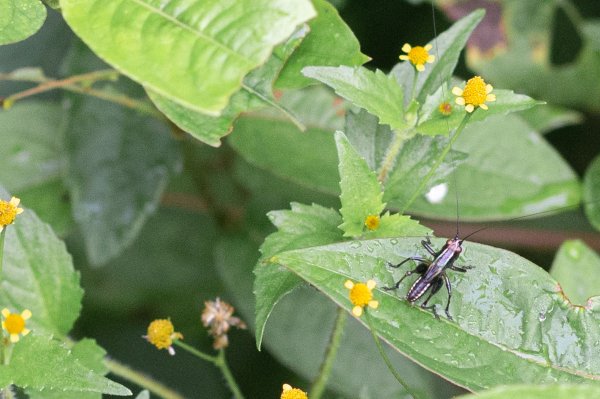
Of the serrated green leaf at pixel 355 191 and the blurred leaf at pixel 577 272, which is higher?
the serrated green leaf at pixel 355 191

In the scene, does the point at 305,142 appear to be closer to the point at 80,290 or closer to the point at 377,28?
the point at 377,28

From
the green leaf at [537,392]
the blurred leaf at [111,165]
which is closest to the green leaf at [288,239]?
the green leaf at [537,392]

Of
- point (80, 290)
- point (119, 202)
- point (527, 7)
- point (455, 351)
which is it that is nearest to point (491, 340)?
point (455, 351)

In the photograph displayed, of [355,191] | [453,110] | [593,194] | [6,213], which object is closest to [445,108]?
[453,110]

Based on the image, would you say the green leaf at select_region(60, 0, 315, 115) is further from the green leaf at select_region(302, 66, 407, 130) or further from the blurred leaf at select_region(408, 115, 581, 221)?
the blurred leaf at select_region(408, 115, 581, 221)

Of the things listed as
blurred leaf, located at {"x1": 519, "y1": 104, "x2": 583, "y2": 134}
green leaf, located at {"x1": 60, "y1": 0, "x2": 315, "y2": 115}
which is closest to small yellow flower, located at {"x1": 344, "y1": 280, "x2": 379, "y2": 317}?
green leaf, located at {"x1": 60, "y1": 0, "x2": 315, "y2": 115}

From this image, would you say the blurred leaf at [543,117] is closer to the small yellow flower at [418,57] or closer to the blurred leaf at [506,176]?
the blurred leaf at [506,176]
